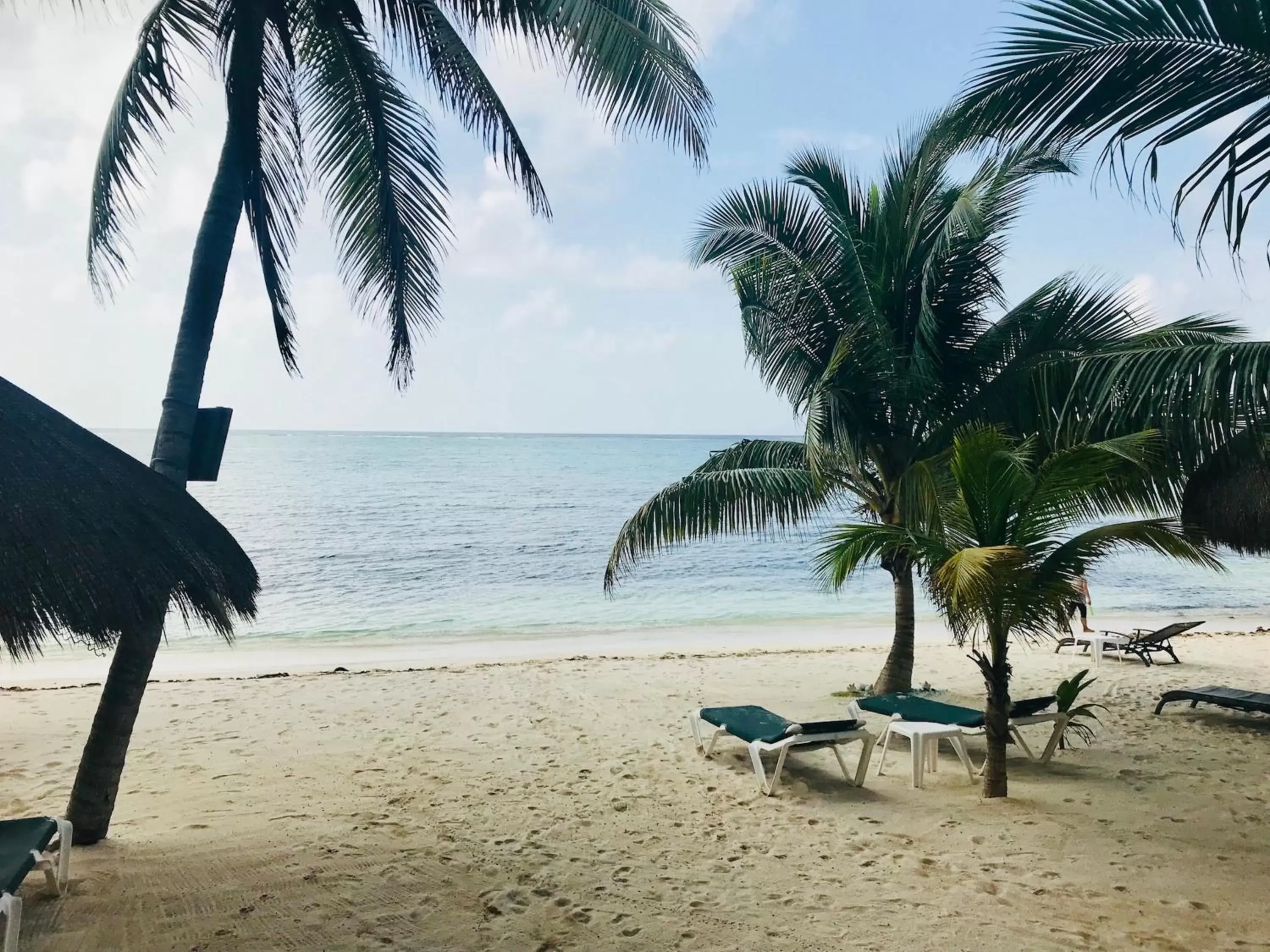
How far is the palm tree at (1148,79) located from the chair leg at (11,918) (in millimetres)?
4978

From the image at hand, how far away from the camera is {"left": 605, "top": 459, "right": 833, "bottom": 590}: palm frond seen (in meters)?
7.82

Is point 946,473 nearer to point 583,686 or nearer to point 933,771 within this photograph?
point 933,771

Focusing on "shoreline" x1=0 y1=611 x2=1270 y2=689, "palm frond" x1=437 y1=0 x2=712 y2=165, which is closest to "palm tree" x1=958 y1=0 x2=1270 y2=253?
"palm frond" x1=437 y1=0 x2=712 y2=165

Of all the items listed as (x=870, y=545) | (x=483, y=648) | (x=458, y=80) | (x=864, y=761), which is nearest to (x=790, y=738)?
(x=864, y=761)

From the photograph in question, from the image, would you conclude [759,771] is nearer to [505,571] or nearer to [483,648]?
[483,648]

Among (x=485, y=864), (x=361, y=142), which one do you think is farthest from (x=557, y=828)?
(x=361, y=142)

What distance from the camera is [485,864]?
162 inches

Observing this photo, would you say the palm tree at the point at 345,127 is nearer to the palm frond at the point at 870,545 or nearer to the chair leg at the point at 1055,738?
the palm frond at the point at 870,545

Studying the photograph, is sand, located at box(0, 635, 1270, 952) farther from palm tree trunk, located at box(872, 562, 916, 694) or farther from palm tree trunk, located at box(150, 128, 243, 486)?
palm tree trunk, located at box(150, 128, 243, 486)

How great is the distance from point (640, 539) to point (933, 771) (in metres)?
3.28

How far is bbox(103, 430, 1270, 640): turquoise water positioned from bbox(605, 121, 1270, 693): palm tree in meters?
2.47

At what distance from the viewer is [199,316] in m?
4.55

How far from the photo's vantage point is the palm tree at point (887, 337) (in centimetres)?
693

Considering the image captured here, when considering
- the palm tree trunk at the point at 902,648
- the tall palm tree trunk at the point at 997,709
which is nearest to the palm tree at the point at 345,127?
the tall palm tree trunk at the point at 997,709
